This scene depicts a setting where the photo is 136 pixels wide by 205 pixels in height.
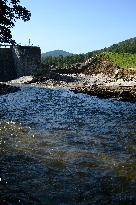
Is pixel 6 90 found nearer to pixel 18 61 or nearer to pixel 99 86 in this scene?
pixel 99 86

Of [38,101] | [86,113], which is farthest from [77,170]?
[38,101]

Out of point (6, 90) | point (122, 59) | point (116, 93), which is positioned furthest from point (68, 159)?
point (122, 59)

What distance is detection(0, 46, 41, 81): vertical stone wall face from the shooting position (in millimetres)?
57406

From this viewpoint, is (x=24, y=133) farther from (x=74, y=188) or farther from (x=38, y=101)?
(x=38, y=101)

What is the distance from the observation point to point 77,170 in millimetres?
10891

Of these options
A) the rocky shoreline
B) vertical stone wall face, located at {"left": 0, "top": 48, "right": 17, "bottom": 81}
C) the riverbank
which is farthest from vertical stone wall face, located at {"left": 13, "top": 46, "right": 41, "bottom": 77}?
the rocky shoreline

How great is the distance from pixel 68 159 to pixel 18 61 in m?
46.6

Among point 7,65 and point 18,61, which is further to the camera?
point 7,65

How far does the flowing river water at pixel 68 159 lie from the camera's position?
8977mm

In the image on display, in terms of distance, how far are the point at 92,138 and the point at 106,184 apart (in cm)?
562

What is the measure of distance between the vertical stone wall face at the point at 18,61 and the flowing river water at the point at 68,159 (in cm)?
3583

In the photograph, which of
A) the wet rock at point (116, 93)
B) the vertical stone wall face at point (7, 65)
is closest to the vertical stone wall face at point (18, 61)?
the vertical stone wall face at point (7, 65)

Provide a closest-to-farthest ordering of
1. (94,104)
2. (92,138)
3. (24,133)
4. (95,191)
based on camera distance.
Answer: (95,191) → (92,138) → (24,133) → (94,104)

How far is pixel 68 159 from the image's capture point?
1203 centimetres
